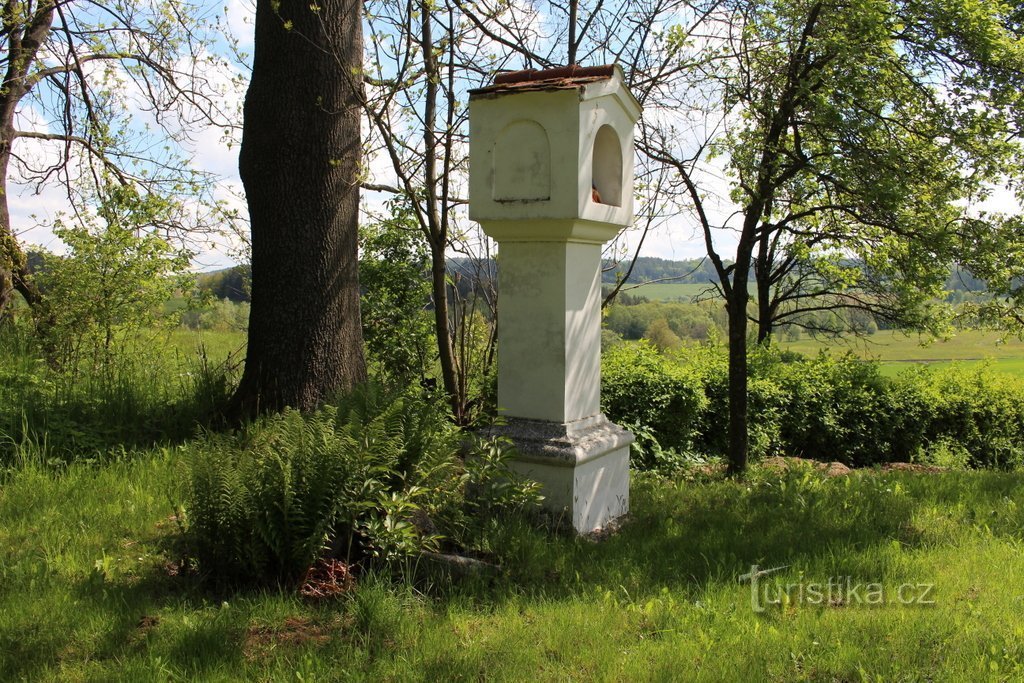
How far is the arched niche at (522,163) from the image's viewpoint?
4648mm

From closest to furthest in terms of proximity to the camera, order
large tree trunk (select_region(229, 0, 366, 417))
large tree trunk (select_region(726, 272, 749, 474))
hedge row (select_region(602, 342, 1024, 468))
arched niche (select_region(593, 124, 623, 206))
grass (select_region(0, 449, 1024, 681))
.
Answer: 1. grass (select_region(0, 449, 1024, 681))
2. arched niche (select_region(593, 124, 623, 206))
3. large tree trunk (select_region(229, 0, 366, 417))
4. large tree trunk (select_region(726, 272, 749, 474))
5. hedge row (select_region(602, 342, 1024, 468))

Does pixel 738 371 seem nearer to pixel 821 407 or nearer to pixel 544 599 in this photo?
pixel 544 599

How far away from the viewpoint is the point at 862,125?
7.02 meters

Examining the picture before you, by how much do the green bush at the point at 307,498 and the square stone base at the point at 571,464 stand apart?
0.67 meters

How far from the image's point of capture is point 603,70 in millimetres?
4852

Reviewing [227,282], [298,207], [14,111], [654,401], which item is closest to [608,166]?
[298,207]

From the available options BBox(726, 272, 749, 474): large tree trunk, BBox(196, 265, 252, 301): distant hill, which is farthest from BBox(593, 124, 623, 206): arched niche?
BBox(196, 265, 252, 301): distant hill

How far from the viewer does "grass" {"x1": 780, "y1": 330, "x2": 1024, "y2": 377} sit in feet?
46.0

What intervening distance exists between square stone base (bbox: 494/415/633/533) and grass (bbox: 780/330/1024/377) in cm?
993

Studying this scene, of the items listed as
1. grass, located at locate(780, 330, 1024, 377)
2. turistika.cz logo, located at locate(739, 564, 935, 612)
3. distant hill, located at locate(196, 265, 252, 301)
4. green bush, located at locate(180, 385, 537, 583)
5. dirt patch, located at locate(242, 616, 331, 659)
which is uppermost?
distant hill, located at locate(196, 265, 252, 301)

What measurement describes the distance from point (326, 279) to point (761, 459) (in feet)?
20.1

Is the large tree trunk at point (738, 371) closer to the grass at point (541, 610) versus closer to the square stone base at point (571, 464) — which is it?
the grass at point (541, 610)

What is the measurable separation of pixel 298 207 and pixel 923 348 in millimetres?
13454

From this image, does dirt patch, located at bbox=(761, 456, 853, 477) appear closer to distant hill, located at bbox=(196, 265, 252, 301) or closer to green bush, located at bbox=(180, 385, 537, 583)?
green bush, located at bbox=(180, 385, 537, 583)
